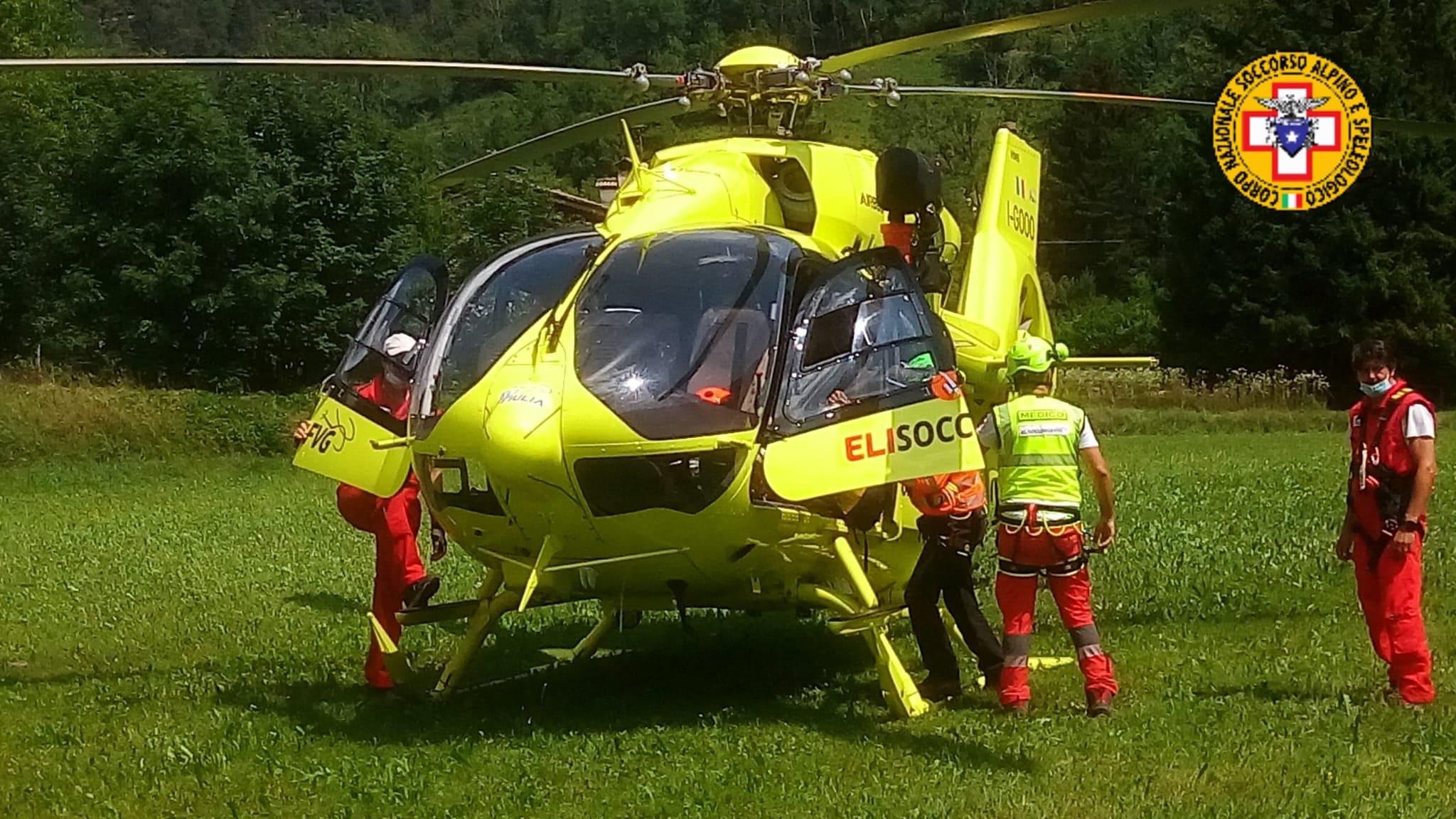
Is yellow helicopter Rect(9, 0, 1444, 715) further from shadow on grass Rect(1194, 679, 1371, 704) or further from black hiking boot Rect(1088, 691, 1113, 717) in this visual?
shadow on grass Rect(1194, 679, 1371, 704)

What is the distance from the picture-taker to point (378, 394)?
806cm

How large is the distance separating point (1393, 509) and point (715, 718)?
3249 millimetres

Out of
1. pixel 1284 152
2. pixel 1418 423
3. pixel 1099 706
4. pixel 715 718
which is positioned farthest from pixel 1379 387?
pixel 1284 152

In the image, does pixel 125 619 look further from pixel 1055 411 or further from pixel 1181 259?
pixel 1181 259

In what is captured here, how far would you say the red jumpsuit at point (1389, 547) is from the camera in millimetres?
7246

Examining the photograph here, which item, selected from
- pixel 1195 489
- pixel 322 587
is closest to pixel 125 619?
pixel 322 587

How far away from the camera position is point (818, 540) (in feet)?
23.2

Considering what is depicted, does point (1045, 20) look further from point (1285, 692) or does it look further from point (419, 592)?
point (419, 592)

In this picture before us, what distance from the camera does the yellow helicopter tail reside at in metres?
8.42

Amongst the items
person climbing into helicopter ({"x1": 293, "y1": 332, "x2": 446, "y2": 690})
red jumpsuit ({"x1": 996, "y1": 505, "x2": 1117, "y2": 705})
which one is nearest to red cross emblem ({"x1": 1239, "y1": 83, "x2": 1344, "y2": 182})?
red jumpsuit ({"x1": 996, "y1": 505, "x2": 1117, "y2": 705})

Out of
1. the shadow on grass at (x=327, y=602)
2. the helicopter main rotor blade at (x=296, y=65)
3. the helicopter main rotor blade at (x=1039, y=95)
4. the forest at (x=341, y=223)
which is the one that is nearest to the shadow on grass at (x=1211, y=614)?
the helicopter main rotor blade at (x=1039, y=95)

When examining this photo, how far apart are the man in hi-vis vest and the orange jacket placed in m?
0.29

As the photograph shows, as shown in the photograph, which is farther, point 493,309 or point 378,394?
point 378,394

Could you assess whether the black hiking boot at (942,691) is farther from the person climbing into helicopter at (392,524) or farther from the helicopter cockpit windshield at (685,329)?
the person climbing into helicopter at (392,524)
